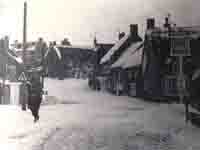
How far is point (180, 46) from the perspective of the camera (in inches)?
535

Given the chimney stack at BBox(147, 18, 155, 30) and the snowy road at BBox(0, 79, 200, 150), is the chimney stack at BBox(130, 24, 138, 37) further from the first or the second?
the snowy road at BBox(0, 79, 200, 150)

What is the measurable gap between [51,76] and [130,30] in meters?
25.8

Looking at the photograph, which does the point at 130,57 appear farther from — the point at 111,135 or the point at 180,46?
the point at 111,135

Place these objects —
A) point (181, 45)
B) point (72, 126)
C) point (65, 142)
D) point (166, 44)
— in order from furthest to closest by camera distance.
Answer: point (166, 44) → point (181, 45) → point (72, 126) → point (65, 142)

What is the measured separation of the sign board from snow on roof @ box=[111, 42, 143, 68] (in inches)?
974

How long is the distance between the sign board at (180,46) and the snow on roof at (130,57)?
24.7m

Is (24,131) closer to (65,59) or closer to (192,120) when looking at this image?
(192,120)

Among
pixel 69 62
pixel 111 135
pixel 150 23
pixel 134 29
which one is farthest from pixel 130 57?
pixel 69 62

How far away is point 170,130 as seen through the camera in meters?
11.6

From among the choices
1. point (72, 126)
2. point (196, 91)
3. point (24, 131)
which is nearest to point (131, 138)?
point (72, 126)

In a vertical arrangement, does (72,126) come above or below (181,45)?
below

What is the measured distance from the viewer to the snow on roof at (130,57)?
39534mm

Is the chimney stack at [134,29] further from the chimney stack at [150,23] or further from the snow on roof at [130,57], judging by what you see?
the chimney stack at [150,23]

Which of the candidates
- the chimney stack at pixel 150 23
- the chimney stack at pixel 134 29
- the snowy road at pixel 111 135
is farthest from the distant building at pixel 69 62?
the snowy road at pixel 111 135
